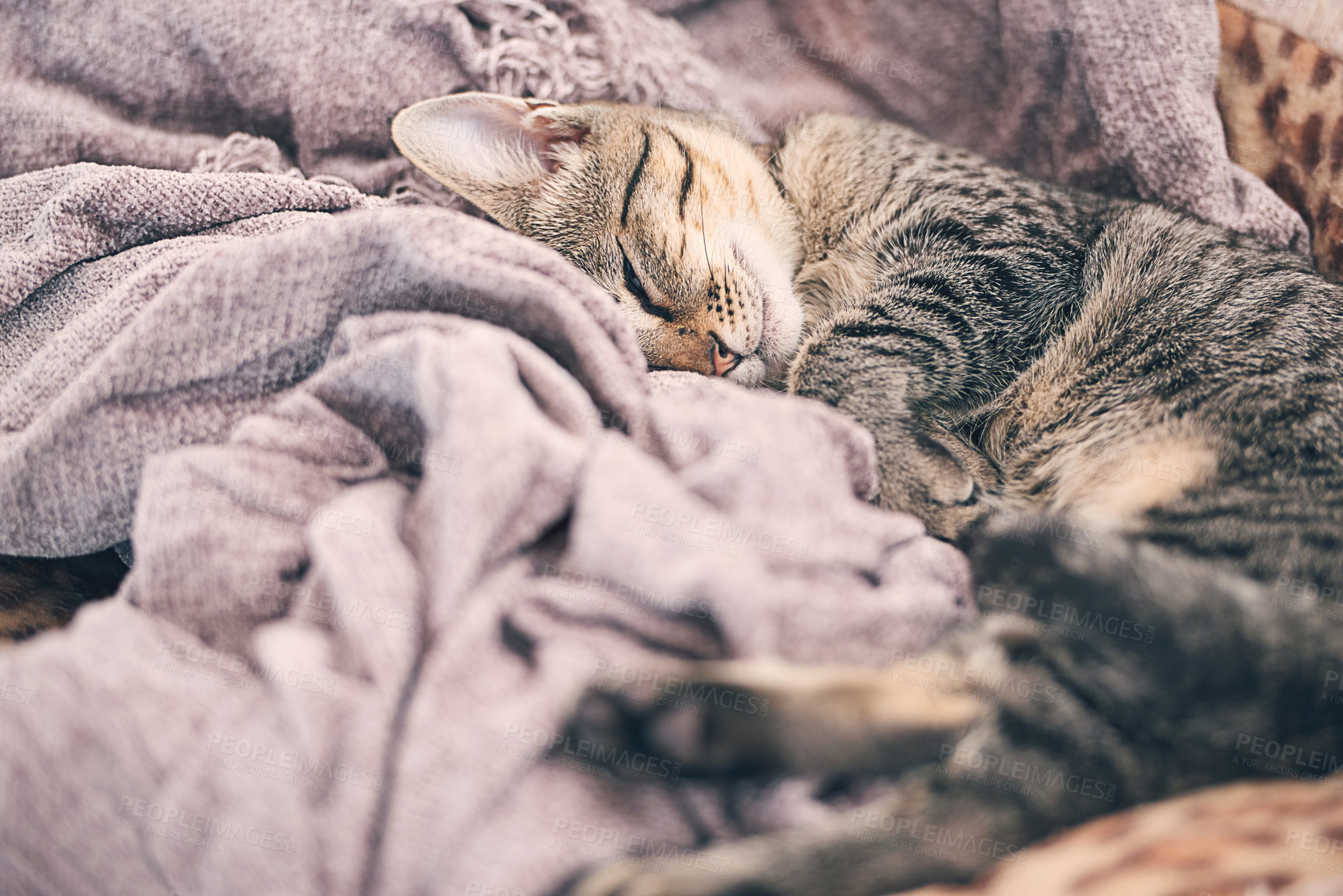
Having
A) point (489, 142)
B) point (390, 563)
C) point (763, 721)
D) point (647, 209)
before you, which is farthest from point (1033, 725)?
point (489, 142)

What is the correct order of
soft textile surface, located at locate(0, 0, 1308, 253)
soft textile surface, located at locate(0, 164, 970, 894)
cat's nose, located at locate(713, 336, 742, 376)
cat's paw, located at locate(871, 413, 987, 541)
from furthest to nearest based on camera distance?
soft textile surface, located at locate(0, 0, 1308, 253) → cat's nose, located at locate(713, 336, 742, 376) → cat's paw, located at locate(871, 413, 987, 541) → soft textile surface, located at locate(0, 164, 970, 894)

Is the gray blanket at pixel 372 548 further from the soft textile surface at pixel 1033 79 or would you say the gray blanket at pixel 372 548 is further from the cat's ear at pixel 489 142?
the soft textile surface at pixel 1033 79

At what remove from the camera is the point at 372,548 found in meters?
0.66

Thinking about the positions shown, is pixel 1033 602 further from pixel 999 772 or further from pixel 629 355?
pixel 629 355

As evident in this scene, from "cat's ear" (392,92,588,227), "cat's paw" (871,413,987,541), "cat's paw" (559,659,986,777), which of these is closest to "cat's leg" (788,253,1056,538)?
"cat's paw" (871,413,987,541)

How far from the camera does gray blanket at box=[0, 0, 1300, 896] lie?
0.56m

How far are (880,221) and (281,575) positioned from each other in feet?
3.99

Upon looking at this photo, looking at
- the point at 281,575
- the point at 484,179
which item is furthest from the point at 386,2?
the point at 281,575

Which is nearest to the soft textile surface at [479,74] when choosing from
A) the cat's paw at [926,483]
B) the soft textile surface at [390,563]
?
the soft textile surface at [390,563]

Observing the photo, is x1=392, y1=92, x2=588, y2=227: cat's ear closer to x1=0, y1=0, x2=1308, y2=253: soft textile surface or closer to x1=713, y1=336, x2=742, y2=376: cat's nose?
x1=0, y1=0, x2=1308, y2=253: soft textile surface

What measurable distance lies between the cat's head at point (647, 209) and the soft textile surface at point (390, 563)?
1.07ft

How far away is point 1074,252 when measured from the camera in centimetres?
126

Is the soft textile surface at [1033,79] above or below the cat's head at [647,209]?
above

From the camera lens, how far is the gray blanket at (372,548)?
1.85ft
